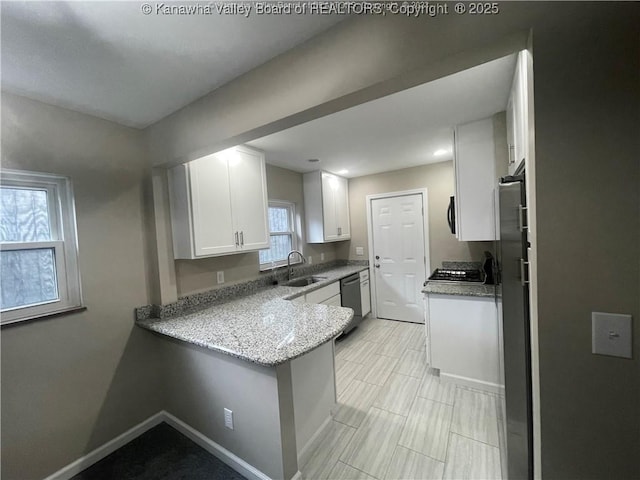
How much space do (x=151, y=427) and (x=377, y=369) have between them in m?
2.07

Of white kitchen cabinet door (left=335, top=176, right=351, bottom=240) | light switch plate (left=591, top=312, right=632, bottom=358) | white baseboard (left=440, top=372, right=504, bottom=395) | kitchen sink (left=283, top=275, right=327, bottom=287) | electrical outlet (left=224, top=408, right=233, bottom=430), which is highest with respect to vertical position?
white kitchen cabinet door (left=335, top=176, right=351, bottom=240)

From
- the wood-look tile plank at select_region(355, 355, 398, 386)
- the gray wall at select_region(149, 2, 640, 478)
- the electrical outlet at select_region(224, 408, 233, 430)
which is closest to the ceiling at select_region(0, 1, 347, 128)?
the gray wall at select_region(149, 2, 640, 478)

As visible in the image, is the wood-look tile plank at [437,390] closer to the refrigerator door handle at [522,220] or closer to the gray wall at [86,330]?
the refrigerator door handle at [522,220]

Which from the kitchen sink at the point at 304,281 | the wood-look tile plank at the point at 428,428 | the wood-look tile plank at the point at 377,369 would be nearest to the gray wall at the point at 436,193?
the kitchen sink at the point at 304,281

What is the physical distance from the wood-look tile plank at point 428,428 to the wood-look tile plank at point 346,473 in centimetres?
37

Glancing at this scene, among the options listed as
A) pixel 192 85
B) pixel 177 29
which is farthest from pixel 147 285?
pixel 177 29

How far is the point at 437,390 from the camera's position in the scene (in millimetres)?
2283

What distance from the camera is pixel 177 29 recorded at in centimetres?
110

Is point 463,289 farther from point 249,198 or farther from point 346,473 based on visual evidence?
point 249,198

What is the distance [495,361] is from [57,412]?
3260 mm

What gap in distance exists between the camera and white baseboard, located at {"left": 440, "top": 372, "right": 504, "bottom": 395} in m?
2.20

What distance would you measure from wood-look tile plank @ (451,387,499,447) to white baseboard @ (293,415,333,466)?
0.92 m

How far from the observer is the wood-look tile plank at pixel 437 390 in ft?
7.12

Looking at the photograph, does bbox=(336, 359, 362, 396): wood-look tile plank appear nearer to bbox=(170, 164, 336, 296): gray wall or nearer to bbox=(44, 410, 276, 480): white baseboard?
bbox=(44, 410, 276, 480): white baseboard
